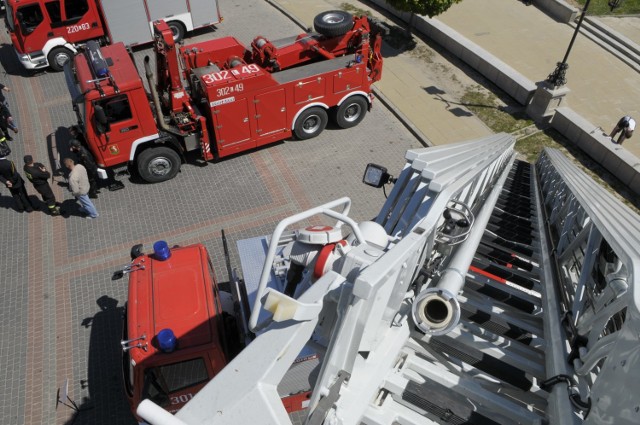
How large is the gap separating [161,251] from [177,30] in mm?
12698

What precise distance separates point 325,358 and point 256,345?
504 millimetres

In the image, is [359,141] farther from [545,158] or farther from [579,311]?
[579,311]

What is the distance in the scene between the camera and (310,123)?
12203 mm

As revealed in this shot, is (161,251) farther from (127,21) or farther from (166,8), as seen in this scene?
(166,8)

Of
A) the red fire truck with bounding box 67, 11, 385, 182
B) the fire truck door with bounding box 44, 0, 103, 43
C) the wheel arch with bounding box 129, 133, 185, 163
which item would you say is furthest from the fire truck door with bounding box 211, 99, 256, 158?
the fire truck door with bounding box 44, 0, 103, 43

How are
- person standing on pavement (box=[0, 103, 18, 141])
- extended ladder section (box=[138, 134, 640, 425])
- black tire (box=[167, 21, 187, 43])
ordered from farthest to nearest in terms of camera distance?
black tire (box=[167, 21, 187, 43]) < person standing on pavement (box=[0, 103, 18, 141]) < extended ladder section (box=[138, 134, 640, 425])

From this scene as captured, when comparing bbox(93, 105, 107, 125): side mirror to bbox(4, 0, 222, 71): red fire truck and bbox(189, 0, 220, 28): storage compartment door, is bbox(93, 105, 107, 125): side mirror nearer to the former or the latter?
bbox(4, 0, 222, 71): red fire truck

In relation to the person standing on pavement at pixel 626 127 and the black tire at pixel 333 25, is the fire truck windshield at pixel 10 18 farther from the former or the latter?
the person standing on pavement at pixel 626 127

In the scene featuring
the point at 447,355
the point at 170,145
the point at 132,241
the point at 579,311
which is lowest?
the point at 132,241

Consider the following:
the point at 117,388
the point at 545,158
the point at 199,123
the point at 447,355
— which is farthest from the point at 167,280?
the point at 545,158

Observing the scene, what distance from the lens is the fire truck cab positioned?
5.22m

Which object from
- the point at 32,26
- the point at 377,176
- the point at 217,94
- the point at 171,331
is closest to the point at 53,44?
the point at 32,26

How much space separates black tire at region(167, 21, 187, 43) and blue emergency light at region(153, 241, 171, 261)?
40.5 ft

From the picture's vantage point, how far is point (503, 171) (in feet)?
29.1
